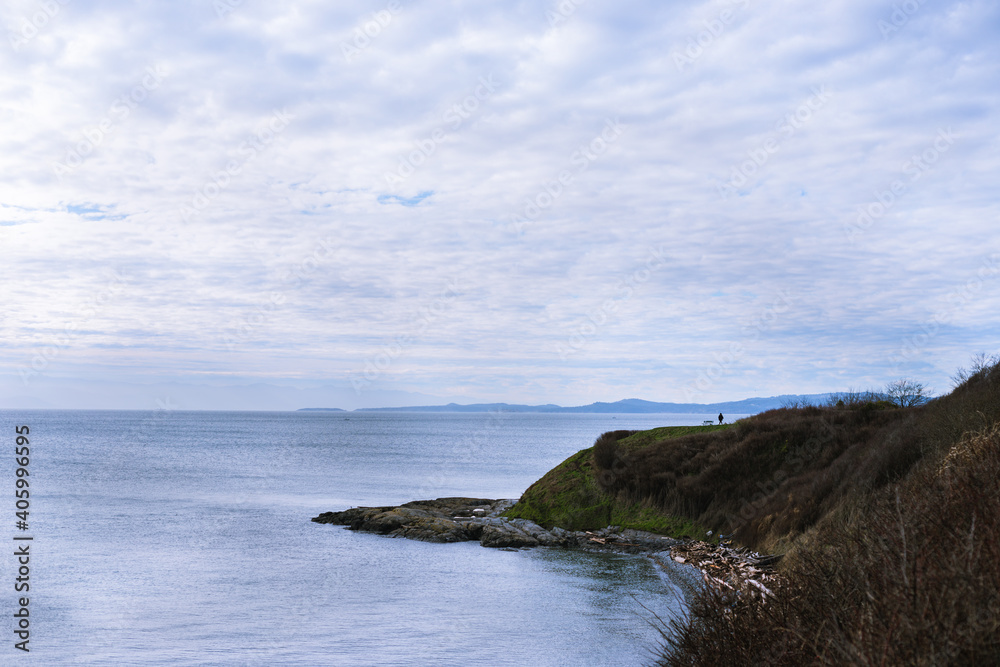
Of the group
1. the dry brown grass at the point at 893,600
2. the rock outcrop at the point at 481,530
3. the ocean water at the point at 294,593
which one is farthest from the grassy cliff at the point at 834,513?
the ocean water at the point at 294,593

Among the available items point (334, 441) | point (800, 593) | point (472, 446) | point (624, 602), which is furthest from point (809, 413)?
point (334, 441)

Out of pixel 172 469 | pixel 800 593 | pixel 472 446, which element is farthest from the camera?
pixel 472 446

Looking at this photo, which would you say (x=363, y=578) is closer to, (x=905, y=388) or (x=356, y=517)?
(x=356, y=517)

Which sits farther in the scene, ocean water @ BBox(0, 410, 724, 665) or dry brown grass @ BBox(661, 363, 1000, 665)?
ocean water @ BBox(0, 410, 724, 665)

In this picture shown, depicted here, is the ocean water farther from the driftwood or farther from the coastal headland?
the coastal headland

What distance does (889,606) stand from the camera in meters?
6.70

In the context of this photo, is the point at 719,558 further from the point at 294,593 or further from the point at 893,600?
the point at 893,600

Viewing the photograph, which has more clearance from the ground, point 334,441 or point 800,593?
point 800,593

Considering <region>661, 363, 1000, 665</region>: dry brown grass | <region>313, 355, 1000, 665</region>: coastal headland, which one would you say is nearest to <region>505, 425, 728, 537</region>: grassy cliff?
<region>313, 355, 1000, 665</region>: coastal headland

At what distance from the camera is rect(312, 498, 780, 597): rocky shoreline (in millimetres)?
32188

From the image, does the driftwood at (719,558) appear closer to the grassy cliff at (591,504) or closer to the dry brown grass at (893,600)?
the grassy cliff at (591,504)

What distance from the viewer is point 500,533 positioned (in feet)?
128

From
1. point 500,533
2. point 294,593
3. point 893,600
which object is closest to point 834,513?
point 500,533

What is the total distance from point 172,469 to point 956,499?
307ft
